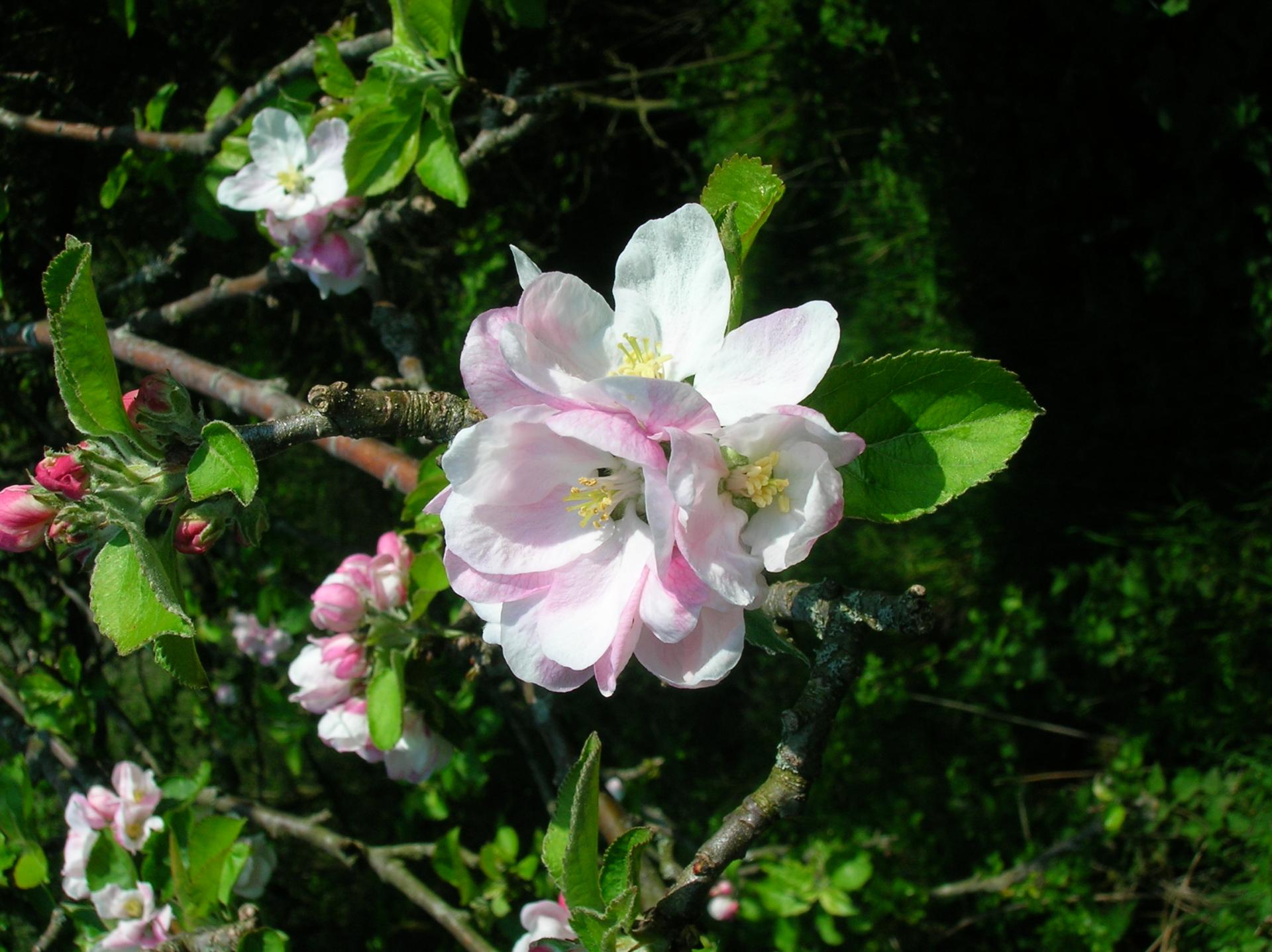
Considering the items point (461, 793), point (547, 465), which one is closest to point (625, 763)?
point (461, 793)

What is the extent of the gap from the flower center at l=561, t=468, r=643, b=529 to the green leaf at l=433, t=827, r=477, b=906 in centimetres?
143

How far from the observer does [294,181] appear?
1.68m

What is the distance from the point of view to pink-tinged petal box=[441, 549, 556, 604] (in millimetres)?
759

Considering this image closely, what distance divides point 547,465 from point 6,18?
2657mm

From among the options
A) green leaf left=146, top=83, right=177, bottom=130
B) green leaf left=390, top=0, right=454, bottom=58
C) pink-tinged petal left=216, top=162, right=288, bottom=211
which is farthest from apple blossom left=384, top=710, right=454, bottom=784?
green leaf left=146, top=83, right=177, bottom=130

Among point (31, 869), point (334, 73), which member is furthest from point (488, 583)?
point (31, 869)

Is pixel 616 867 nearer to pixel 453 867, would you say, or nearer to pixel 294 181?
pixel 453 867

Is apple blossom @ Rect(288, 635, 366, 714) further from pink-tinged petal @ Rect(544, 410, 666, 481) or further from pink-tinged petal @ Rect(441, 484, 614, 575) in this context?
pink-tinged petal @ Rect(544, 410, 666, 481)

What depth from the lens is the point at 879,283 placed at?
12.0 ft

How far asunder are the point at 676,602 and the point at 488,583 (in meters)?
0.17

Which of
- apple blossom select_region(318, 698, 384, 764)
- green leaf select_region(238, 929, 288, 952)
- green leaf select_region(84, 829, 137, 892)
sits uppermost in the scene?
apple blossom select_region(318, 698, 384, 764)

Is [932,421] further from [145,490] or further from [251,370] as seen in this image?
[251,370]

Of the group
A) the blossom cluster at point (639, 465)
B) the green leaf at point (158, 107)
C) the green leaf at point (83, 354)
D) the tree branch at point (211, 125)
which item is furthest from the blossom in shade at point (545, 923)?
the green leaf at point (158, 107)

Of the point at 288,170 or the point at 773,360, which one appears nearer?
the point at 773,360
